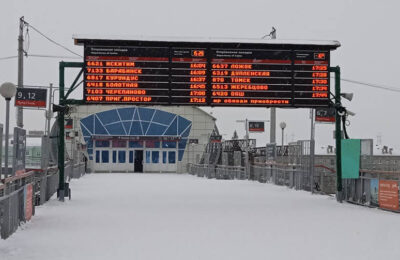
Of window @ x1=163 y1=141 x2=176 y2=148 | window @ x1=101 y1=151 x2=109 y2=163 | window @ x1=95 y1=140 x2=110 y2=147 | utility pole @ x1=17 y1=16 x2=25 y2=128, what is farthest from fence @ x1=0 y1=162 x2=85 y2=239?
window @ x1=163 y1=141 x2=176 y2=148

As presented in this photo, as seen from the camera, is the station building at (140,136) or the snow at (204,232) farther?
the station building at (140,136)

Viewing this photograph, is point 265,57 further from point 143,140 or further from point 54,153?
point 143,140

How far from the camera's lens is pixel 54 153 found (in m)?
27.0

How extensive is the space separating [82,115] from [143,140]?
772 cm

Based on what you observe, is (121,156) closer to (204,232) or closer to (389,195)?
(389,195)

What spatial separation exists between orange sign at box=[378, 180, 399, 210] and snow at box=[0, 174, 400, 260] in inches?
15.9

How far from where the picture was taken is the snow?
380 inches

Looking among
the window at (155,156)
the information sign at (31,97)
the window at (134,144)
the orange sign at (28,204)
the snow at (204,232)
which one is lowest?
the snow at (204,232)

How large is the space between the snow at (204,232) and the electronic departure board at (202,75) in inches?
133

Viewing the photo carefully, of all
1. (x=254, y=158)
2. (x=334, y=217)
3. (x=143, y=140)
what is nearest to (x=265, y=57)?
(x=334, y=217)

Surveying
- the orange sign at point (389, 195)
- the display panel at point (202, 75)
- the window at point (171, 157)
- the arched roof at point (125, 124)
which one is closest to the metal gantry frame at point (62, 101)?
the display panel at point (202, 75)

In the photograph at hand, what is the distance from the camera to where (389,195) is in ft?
56.6

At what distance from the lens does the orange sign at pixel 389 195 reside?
55.1 ft

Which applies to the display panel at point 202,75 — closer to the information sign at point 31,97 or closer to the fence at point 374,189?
the fence at point 374,189
